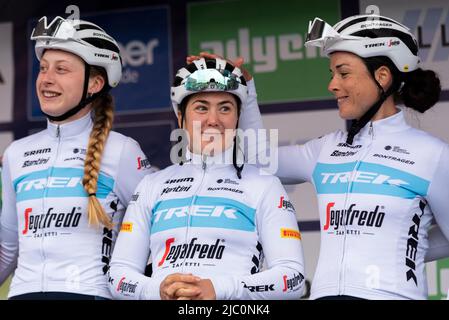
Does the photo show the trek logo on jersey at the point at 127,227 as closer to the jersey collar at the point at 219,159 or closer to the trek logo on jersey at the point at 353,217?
the jersey collar at the point at 219,159

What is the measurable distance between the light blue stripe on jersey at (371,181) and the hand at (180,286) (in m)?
0.63

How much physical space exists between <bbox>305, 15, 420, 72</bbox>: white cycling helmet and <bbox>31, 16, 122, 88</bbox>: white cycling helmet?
32.8 inches

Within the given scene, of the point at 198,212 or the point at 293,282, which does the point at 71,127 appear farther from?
the point at 293,282

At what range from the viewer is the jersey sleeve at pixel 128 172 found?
14.0 ft

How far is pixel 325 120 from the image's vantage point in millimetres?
4914

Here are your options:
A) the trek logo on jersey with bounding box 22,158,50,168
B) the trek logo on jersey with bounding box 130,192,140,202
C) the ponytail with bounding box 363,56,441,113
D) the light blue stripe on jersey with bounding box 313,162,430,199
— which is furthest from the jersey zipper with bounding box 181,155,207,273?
the ponytail with bounding box 363,56,441,113

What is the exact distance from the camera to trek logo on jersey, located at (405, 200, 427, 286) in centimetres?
382

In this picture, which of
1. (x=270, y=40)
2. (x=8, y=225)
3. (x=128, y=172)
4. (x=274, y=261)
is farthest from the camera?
(x=270, y=40)

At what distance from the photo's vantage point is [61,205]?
4184 mm

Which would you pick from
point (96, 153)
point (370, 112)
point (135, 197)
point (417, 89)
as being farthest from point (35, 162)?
point (417, 89)

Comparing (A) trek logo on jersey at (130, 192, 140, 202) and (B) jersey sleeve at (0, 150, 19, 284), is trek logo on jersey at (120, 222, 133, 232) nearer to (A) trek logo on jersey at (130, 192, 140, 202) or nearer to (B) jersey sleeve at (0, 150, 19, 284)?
(A) trek logo on jersey at (130, 192, 140, 202)

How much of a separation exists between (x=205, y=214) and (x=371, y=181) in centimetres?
61

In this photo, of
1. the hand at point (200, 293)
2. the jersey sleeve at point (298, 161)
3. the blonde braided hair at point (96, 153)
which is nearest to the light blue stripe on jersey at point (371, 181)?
the jersey sleeve at point (298, 161)

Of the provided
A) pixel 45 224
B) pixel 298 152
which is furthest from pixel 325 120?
pixel 45 224
